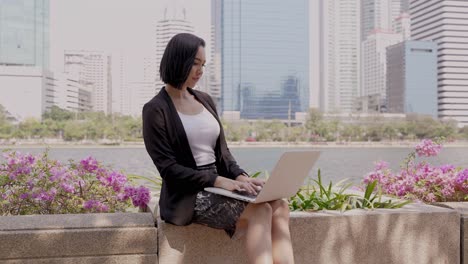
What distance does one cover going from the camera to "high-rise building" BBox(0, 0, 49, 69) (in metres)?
70.4

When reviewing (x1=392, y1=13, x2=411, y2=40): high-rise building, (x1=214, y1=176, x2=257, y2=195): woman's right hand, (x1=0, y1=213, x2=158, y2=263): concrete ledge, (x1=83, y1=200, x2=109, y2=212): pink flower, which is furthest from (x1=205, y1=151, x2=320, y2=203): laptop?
(x1=392, y1=13, x2=411, y2=40): high-rise building

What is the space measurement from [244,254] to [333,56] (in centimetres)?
9606

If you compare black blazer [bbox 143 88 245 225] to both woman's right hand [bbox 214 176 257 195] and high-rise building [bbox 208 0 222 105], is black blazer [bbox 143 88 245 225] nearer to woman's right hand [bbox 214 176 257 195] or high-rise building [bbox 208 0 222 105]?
woman's right hand [bbox 214 176 257 195]

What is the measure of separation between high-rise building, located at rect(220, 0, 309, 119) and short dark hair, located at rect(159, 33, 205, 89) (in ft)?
225

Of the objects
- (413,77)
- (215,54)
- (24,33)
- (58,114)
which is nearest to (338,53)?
(413,77)

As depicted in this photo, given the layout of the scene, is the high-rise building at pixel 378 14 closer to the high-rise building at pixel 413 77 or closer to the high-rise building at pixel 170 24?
the high-rise building at pixel 413 77

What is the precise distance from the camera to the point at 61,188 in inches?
97.1

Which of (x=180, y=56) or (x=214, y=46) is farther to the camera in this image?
(x=214, y=46)

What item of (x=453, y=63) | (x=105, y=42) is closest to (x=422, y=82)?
(x=453, y=63)

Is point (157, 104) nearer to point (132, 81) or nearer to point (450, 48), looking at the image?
point (450, 48)

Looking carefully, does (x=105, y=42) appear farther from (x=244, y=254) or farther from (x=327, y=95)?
(x=244, y=254)

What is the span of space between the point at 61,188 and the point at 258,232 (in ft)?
4.05

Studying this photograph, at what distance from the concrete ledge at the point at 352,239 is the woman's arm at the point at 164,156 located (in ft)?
0.60

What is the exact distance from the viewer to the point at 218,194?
171 cm
